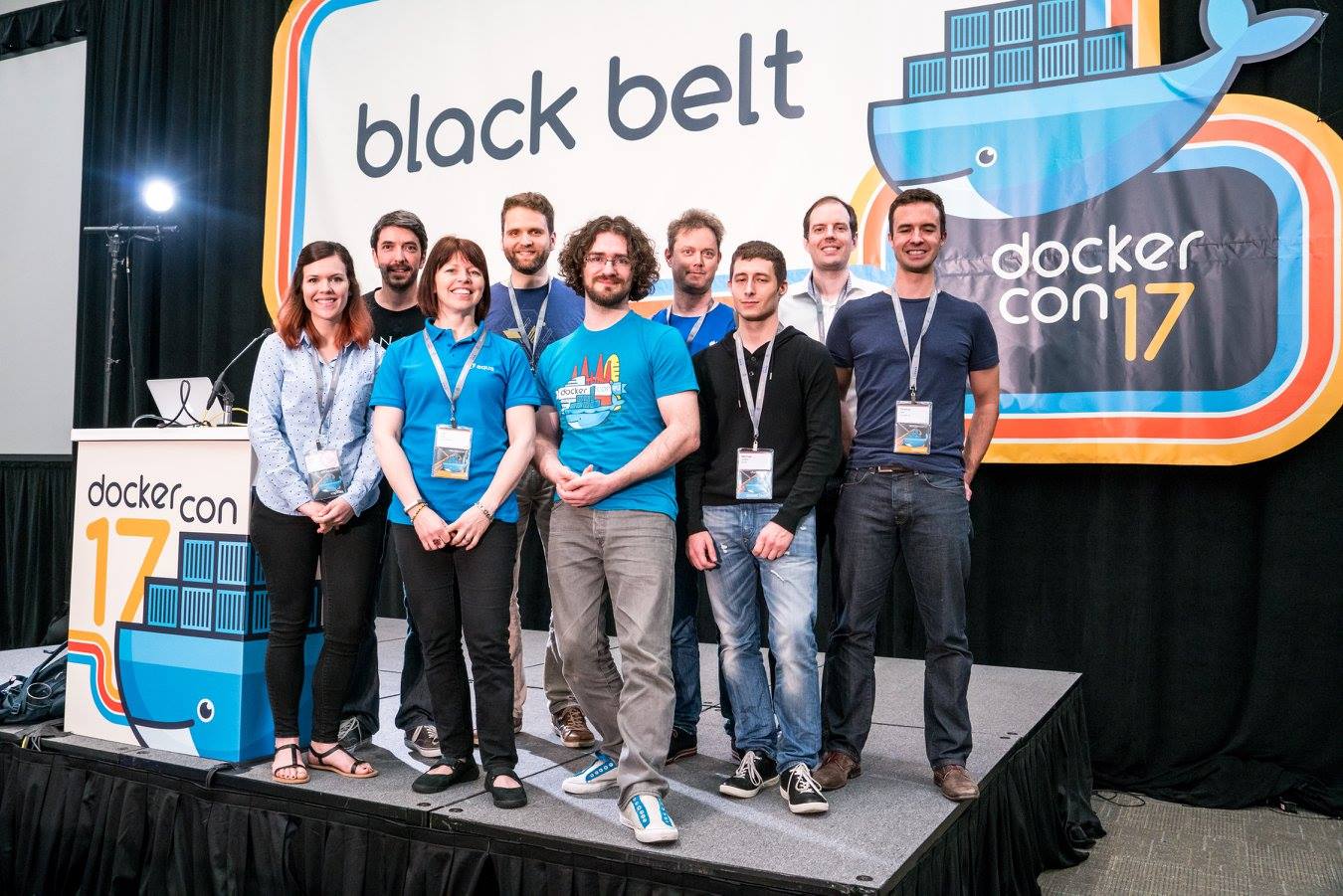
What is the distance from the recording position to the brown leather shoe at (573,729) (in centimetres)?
259

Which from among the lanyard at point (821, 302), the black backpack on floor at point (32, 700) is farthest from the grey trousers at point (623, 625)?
the black backpack on floor at point (32, 700)

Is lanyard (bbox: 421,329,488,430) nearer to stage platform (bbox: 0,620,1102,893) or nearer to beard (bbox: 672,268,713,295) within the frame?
beard (bbox: 672,268,713,295)

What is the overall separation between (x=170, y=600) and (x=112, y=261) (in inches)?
139

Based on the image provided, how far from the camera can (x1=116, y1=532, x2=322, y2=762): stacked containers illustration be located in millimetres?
2443

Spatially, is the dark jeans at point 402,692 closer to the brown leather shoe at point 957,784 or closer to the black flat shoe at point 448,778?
the black flat shoe at point 448,778

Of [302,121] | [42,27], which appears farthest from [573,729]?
[42,27]

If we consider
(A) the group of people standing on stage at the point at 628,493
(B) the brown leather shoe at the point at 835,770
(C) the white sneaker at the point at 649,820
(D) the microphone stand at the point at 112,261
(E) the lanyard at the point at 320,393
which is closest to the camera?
(C) the white sneaker at the point at 649,820

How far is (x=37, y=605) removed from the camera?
5.93 m

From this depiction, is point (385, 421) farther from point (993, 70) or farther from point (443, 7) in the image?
point (443, 7)

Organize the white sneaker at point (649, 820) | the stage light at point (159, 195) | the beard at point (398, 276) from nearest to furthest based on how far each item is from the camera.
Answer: the white sneaker at point (649, 820) → the beard at point (398, 276) → the stage light at point (159, 195)

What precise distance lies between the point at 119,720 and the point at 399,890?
41.6 inches

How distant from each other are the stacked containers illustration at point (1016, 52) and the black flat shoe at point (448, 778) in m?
2.89

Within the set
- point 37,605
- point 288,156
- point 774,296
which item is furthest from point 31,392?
point 774,296

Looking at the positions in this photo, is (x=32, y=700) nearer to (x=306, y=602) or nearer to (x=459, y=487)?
(x=306, y=602)
